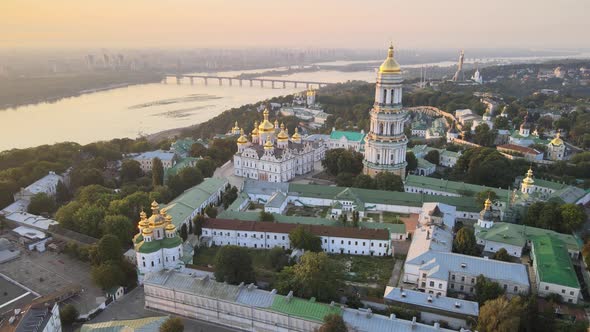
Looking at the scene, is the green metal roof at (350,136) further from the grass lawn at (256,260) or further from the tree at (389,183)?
the grass lawn at (256,260)

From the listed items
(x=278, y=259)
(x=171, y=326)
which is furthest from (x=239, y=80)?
(x=171, y=326)

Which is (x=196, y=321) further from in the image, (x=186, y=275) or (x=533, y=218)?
(x=533, y=218)

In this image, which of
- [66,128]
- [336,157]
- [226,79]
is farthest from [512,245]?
[226,79]

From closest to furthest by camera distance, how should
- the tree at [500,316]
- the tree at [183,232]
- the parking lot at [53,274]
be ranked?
the tree at [500,316], the parking lot at [53,274], the tree at [183,232]

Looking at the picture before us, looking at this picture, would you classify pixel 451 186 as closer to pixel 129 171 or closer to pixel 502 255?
pixel 502 255

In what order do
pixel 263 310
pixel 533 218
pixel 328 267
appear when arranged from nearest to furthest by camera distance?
pixel 263 310
pixel 328 267
pixel 533 218

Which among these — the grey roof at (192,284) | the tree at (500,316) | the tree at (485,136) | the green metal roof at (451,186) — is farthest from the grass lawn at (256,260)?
the tree at (485,136)
